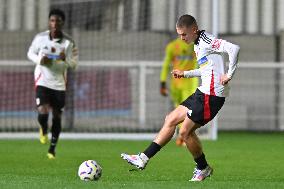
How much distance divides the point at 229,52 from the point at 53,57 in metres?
4.56

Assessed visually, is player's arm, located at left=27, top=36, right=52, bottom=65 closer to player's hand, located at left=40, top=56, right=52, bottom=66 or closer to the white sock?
player's hand, located at left=40, top=56, right=52, bottom=66

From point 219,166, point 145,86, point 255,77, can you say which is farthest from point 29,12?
point 219,166

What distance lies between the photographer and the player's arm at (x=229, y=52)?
31.0 ft

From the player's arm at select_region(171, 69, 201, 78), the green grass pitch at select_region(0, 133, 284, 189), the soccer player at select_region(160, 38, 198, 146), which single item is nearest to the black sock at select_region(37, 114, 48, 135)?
the green grass pitch at select_region(0, 133, 284, 189)

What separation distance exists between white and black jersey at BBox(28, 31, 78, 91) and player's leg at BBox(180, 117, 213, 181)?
4.07 metres

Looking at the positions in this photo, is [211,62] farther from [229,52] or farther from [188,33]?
[188,33]

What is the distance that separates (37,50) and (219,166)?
3.28 m

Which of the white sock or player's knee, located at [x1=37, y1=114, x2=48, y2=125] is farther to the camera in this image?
player's knee, located at [x1=37, y1=114, x2=48, y2=125]

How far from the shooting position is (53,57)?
1357cm

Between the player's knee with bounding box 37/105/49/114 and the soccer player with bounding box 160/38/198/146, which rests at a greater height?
the soccer player with bounding box 160/38/198/146

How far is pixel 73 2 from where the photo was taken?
19.7 metres

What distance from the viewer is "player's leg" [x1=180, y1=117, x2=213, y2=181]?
970 cm

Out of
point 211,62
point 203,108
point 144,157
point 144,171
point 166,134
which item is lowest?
point 144,171

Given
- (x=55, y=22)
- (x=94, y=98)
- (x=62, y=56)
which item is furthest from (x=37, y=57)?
(x=94, y=98)
